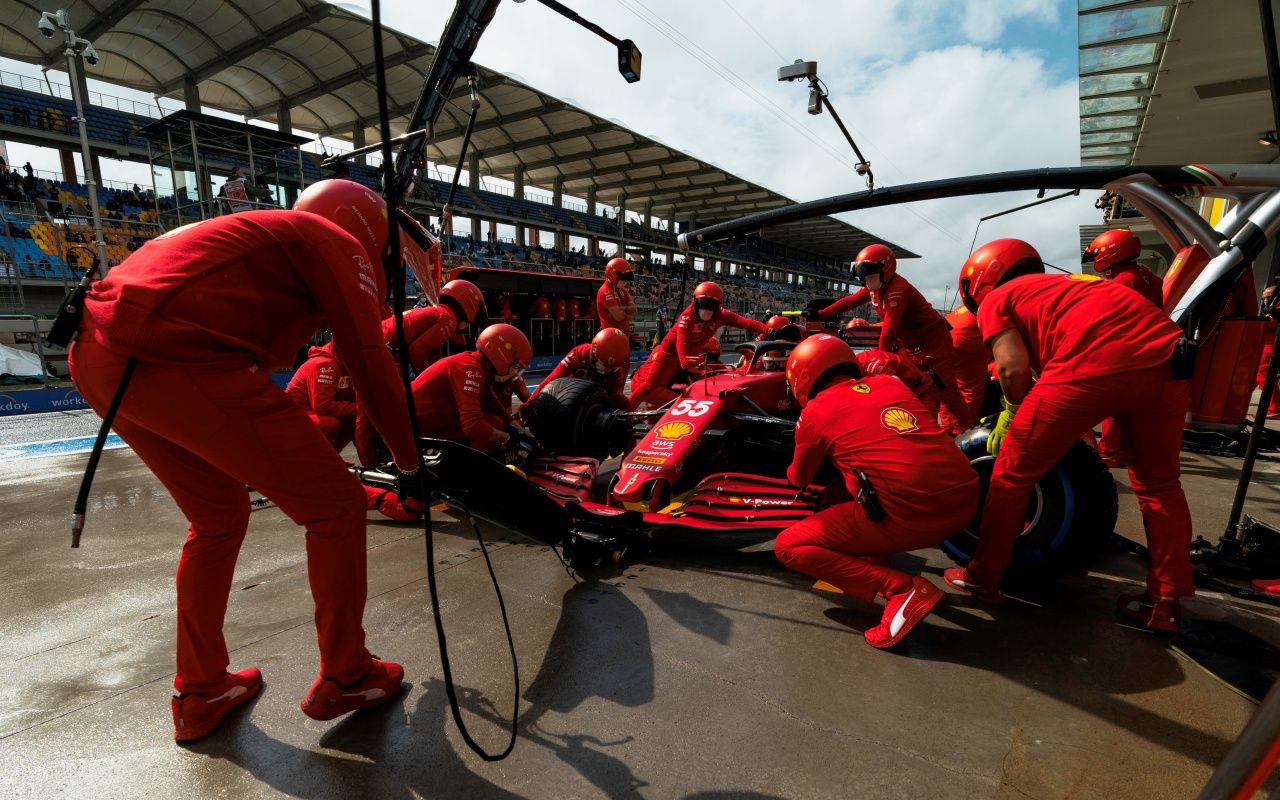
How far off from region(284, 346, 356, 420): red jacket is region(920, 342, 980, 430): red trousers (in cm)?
465

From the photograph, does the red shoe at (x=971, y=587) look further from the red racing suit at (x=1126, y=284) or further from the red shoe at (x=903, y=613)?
the red racing suit at (x=1126, y=284)

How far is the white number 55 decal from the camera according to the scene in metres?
3.60

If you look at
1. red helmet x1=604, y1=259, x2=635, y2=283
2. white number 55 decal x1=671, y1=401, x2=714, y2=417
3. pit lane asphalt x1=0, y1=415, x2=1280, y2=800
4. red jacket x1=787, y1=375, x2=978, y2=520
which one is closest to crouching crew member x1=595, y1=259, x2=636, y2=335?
red helmet x1=604, y1=259, x2=635, y2=283

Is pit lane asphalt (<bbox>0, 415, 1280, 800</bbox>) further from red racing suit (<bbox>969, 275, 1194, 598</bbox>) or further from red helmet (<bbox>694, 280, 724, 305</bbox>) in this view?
red helmet (<bbox>694, 280, 724, 305</bbox>)

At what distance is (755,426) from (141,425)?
113 inches

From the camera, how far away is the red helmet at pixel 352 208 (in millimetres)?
1938

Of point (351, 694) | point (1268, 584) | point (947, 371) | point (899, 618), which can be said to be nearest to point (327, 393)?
point (351, 694)

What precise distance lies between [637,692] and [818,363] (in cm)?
157

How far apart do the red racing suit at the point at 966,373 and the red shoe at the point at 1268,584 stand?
2401 millimetres

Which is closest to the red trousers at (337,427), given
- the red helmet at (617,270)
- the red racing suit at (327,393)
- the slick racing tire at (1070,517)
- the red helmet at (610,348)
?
the red racing suit at (327,393)

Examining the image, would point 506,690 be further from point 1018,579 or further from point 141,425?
point 1018,579

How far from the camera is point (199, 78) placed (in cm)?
2052

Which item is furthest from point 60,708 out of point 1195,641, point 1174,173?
point 1174,173

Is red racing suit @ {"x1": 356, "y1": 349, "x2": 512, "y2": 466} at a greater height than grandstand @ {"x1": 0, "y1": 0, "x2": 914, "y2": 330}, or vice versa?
grandstand @ {"x1": 0, "y1": 0, "x2": 914, "y2": 330}
